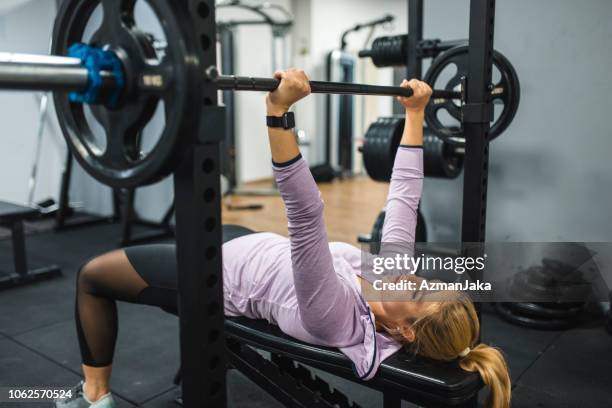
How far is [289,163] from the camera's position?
106 centimetres

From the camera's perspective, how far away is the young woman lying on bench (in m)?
1.14

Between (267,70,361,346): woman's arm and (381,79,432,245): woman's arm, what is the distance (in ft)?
1.17

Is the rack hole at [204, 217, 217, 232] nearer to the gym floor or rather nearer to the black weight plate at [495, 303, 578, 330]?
the gym floor

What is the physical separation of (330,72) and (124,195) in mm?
3796

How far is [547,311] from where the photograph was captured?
8.04ft

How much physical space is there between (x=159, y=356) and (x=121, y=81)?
1680mm

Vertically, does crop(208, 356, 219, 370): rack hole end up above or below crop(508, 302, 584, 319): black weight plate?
above

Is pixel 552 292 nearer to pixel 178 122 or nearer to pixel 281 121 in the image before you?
pixel 281 121

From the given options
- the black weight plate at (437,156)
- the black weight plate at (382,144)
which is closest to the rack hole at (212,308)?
the black weight plate at (382,144)

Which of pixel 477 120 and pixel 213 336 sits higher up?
pixel 477 120

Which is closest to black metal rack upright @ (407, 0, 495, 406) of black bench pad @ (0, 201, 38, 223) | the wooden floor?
the wooden floor

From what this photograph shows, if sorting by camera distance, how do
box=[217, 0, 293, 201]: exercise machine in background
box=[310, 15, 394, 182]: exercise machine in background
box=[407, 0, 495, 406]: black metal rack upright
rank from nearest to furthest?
box=[407, 0, 495, 406]: black metal rack upright → box=[217, 0, 293, 201]: exercise machine in background → box=[310, 15, 394, 182]: exercise machine in background

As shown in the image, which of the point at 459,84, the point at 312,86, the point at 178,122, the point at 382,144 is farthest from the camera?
the point at 382,144

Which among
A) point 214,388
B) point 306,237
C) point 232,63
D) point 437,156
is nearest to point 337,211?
point 232,63
